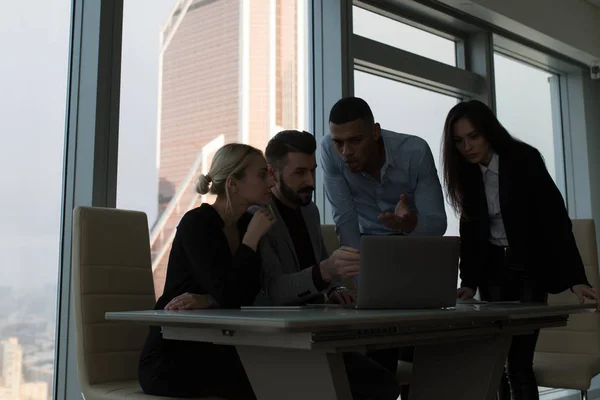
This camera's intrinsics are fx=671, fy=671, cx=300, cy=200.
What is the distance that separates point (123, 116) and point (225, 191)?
Result: 106 cm

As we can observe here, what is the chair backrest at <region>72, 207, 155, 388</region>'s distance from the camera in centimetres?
207

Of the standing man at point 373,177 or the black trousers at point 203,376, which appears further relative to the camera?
the standing man at point 373,177

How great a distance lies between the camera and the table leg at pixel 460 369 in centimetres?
204

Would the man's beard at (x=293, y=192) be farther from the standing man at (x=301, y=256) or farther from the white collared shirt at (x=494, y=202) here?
the white collared shirt at (x=494, y=202)

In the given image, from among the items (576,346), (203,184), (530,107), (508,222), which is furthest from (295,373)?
(530,107)

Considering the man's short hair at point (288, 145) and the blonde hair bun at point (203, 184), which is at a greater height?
the man's short hair at point (288, 145)

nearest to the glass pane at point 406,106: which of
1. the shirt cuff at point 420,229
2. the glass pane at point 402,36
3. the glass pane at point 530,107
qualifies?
the glass pane at point 402,36

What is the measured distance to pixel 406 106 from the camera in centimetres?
436

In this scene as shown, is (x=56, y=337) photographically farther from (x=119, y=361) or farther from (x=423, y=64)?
(x=423, y=64)

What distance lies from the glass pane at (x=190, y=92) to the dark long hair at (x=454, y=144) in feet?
3.93

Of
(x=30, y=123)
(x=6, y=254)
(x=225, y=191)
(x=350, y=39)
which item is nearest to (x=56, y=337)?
(x=6, y=254)

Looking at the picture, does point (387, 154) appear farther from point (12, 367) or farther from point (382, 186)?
point (12, 367)

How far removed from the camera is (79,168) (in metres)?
2.69

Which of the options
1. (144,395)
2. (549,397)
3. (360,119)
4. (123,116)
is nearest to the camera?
(144,395)
